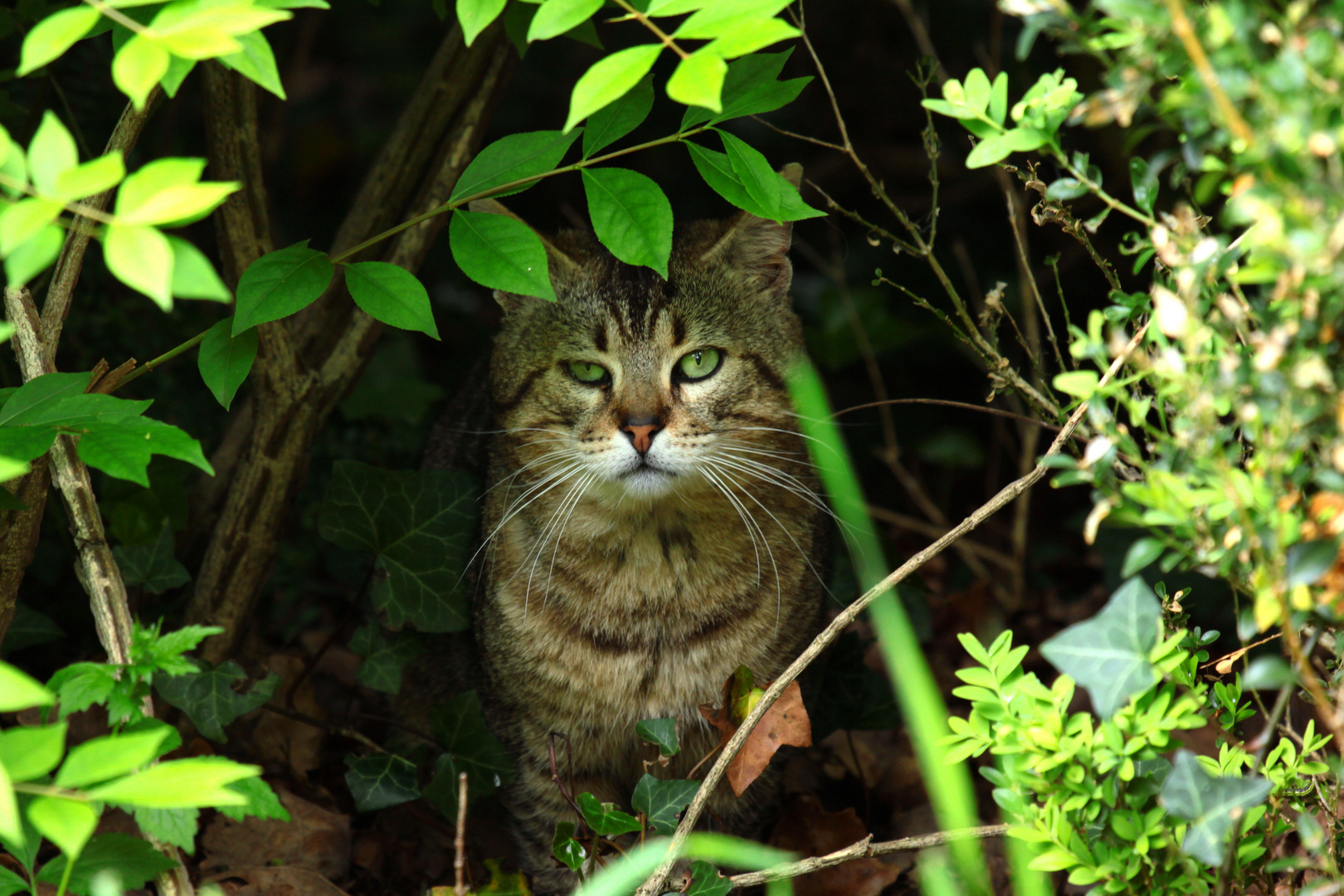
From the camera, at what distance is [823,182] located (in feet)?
14.7

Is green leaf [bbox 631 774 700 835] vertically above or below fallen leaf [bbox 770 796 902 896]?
above

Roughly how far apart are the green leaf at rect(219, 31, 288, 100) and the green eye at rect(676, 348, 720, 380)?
3.85ft

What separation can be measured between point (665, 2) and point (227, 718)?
5.63 feet

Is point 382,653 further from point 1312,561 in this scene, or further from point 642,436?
point 1312,561

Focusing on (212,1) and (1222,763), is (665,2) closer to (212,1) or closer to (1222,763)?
(212,1)

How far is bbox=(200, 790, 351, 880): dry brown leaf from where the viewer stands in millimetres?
2479

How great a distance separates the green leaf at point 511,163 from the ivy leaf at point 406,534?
1029mm

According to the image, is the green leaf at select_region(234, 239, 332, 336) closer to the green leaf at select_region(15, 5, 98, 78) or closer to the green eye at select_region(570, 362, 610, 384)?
the green leaf at select_region(15, 5, 98, 78)

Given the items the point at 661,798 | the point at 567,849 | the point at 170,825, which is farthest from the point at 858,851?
the point at 170,825

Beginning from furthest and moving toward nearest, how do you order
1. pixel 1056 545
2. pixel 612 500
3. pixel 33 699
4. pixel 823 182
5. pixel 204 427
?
pixel 823 182 < pixel 1056 545 < pixel 204 427 < pixel 612 500 < pixel 33 699

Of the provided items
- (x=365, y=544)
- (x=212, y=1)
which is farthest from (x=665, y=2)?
(x=365, y=544)

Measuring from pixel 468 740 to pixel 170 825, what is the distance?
38.8 inches

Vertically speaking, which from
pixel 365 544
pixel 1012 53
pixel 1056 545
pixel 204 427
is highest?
pixel 1012 53

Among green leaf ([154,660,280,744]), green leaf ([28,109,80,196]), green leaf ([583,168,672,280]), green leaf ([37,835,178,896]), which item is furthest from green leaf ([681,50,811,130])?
green leaf ([154,660,280,744])
